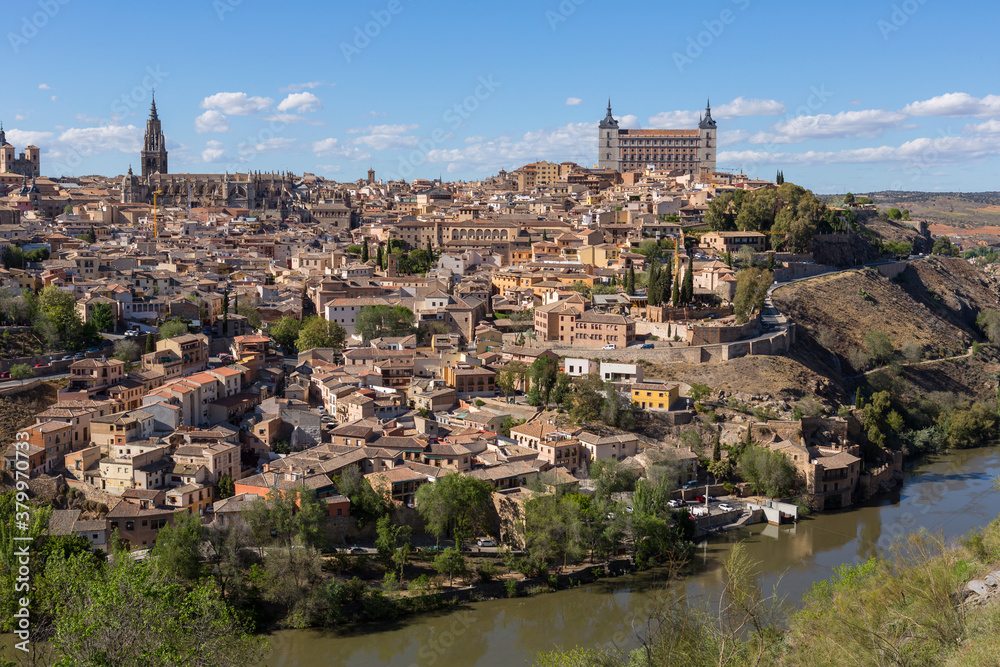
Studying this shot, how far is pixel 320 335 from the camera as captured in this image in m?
24.8

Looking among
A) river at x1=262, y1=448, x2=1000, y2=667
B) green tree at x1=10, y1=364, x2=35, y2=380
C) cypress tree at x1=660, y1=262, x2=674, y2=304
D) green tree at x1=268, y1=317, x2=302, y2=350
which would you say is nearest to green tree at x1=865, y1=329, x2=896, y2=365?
cypress tree at x1=660, y1=262, x2=674, y2=304

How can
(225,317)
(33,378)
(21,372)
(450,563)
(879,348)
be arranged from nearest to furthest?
(450,563), (21,372), (33,378), (225,317), (879,348)

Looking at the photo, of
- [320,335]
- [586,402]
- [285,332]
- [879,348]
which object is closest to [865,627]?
[586,402]

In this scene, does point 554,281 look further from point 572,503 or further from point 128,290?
point 572,503

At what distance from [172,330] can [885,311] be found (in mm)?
22341

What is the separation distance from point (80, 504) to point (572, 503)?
321 inches

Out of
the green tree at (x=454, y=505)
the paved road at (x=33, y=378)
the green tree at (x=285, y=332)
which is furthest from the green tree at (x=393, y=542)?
the green tree at (x=285, y=332)

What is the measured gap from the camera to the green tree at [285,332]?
25.2 m

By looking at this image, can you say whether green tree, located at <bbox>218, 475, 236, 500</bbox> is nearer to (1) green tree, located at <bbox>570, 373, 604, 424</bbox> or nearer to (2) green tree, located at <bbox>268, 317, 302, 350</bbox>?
(1) green tree, located at <bbox>570, 373, 604, 424</bbox>

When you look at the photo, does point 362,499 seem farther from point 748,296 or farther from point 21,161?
point 21,161

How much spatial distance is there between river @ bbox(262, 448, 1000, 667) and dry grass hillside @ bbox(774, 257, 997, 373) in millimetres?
9557

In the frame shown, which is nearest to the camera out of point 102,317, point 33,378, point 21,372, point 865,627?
point 865,627

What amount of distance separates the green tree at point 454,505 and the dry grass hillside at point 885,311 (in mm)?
14628

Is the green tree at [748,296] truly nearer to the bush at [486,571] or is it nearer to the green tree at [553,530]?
the green tree at [553,530]
